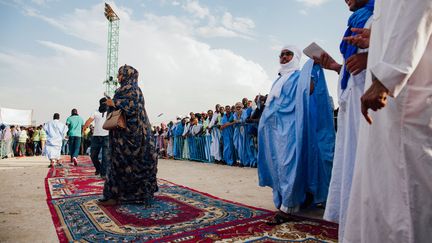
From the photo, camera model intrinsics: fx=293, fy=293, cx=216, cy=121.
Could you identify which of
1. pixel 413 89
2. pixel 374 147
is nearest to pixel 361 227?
pixel 374 147

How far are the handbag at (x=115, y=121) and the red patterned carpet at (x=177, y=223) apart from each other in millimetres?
949

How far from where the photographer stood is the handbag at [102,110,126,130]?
3508mm

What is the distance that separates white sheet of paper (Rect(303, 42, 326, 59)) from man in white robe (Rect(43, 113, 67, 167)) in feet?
28.8

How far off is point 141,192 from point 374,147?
2940 millimetres

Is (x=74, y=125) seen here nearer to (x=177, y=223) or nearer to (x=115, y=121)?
(x=115, y=121)

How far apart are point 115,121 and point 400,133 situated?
303 cm

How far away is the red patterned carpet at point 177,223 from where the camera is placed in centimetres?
232

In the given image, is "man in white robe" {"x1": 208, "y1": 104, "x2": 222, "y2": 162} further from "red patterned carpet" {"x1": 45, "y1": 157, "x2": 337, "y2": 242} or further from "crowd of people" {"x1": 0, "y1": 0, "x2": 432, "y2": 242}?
"red patterned carpet" {"x1": 45, "y1": 157, "x2": 337, "y2": 242}

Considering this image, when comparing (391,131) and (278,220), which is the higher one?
(391,131)

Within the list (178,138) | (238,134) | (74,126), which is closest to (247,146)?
(238,134)

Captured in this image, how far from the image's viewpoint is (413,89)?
3.92 ft

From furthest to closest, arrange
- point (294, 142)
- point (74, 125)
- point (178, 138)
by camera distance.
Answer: point (178, 138) → point (74, 125) → point (294, 142)

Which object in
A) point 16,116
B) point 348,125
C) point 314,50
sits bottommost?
point 348,125

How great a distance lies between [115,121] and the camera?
351 cm
